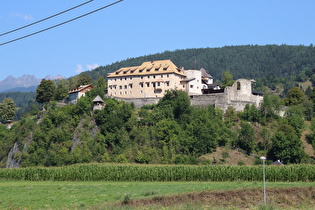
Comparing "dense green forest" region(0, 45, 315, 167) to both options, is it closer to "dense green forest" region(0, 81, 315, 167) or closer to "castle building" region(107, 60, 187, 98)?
"dense green forest" region(0, 81, 315, 167)

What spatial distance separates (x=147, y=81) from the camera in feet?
287

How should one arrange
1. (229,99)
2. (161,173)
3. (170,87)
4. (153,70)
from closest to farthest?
(161,173) → (229,99) → (170,87) → (153,70)

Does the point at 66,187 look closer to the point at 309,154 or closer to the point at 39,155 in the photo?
the point at 39,155

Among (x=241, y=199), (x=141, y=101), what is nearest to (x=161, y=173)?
(x=241, y=199)

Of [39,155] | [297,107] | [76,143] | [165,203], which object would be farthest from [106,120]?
[165,203]

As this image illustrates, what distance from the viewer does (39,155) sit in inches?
2970

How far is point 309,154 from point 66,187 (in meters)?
43.8

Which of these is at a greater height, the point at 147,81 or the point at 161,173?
the point at 147,81

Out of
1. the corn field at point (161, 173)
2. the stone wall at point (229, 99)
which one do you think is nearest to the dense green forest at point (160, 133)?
the stone wall at point (229, 99)

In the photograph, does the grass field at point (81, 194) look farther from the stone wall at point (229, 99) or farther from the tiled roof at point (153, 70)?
Answer: the tiled roof at point (153, 70)

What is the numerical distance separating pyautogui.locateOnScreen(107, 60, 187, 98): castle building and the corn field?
31.7 meters

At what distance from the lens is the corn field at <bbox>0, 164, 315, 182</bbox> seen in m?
50.7

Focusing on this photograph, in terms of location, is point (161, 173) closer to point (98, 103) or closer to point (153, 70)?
point (98, 103)

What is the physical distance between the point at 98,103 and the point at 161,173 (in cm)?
2958
